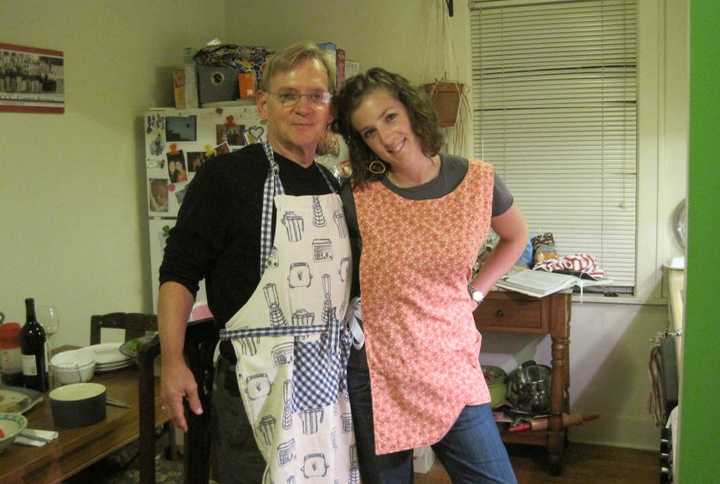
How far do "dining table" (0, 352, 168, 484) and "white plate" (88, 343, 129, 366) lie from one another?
0.13 meters

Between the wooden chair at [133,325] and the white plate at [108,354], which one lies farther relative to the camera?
the wooden chair at [133,325]

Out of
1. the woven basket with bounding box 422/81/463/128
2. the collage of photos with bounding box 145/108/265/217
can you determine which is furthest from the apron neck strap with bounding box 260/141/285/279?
the woven basket with bounding box 422/81/463/128

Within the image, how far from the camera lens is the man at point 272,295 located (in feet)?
4.34

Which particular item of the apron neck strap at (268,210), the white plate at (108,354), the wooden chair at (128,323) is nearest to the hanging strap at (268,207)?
the apron neck strap at (268,210)

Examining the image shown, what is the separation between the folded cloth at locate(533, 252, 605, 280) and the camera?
2.98 metres

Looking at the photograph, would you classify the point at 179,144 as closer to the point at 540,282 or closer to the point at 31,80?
the point at 31,80

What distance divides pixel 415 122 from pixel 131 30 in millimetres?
1975

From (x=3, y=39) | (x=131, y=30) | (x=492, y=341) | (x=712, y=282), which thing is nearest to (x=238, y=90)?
(x=131, y=30)

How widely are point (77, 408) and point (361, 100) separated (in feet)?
3.10

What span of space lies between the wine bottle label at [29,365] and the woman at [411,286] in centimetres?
95

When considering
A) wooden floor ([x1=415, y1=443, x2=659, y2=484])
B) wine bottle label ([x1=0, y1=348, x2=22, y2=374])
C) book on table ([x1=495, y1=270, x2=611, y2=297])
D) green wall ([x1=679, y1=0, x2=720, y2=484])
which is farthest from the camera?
wooden floor ([x1=415, y1=443, x2=659, y2=484])

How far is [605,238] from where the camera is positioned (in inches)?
121

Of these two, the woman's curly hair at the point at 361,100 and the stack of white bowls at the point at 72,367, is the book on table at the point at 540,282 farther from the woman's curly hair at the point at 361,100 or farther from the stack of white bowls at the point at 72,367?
the stack of white bowls at the point at 72,367

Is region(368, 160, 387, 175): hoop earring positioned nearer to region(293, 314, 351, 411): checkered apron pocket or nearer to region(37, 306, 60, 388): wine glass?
region(293, 314, 351, 411): checkered apron pocket
